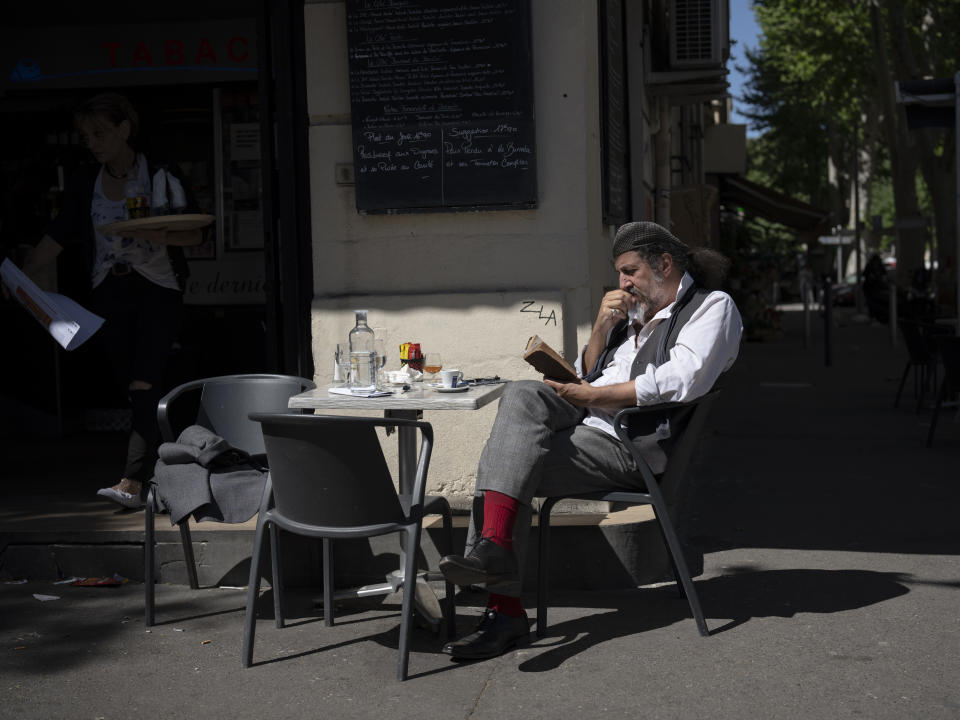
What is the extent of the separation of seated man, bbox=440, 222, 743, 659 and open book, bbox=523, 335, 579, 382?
0.17 ft

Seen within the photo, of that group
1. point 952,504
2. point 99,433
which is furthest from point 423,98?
point 99,433

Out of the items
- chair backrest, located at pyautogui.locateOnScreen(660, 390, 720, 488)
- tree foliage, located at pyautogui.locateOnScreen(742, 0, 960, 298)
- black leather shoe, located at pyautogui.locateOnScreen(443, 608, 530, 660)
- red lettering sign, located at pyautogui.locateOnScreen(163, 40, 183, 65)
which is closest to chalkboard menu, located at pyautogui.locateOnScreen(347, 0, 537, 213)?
chair backrest, located at pyautogui.locateOnScreen(660, 390, 720, 488)

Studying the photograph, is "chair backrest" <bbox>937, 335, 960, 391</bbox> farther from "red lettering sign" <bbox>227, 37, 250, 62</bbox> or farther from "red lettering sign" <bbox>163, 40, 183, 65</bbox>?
"red lettering sign" <bbox>163, 40, 183, 65</bbox>

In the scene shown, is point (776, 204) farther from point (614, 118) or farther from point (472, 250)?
point (472, 250)

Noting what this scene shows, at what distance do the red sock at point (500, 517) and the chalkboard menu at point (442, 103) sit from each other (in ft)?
5.95

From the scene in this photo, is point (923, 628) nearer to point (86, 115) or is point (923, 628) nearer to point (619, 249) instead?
point (619, 249)

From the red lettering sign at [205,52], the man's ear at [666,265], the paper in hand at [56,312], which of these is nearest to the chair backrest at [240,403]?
the paper in hand at [56,312]

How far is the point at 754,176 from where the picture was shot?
6712cm

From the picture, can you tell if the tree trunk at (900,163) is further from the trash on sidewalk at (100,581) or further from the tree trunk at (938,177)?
the trash on sidewalk at (100,581)

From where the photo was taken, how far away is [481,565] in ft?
13.2

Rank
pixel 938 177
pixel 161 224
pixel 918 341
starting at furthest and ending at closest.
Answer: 1. pixel 938 177
2. pixel 918 341
3. pixel 161 224

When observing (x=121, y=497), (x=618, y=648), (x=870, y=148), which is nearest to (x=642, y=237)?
(x=618, y=648)

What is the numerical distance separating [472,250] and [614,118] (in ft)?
4.65

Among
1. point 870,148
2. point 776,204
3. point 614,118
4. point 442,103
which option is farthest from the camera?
point 870,148
